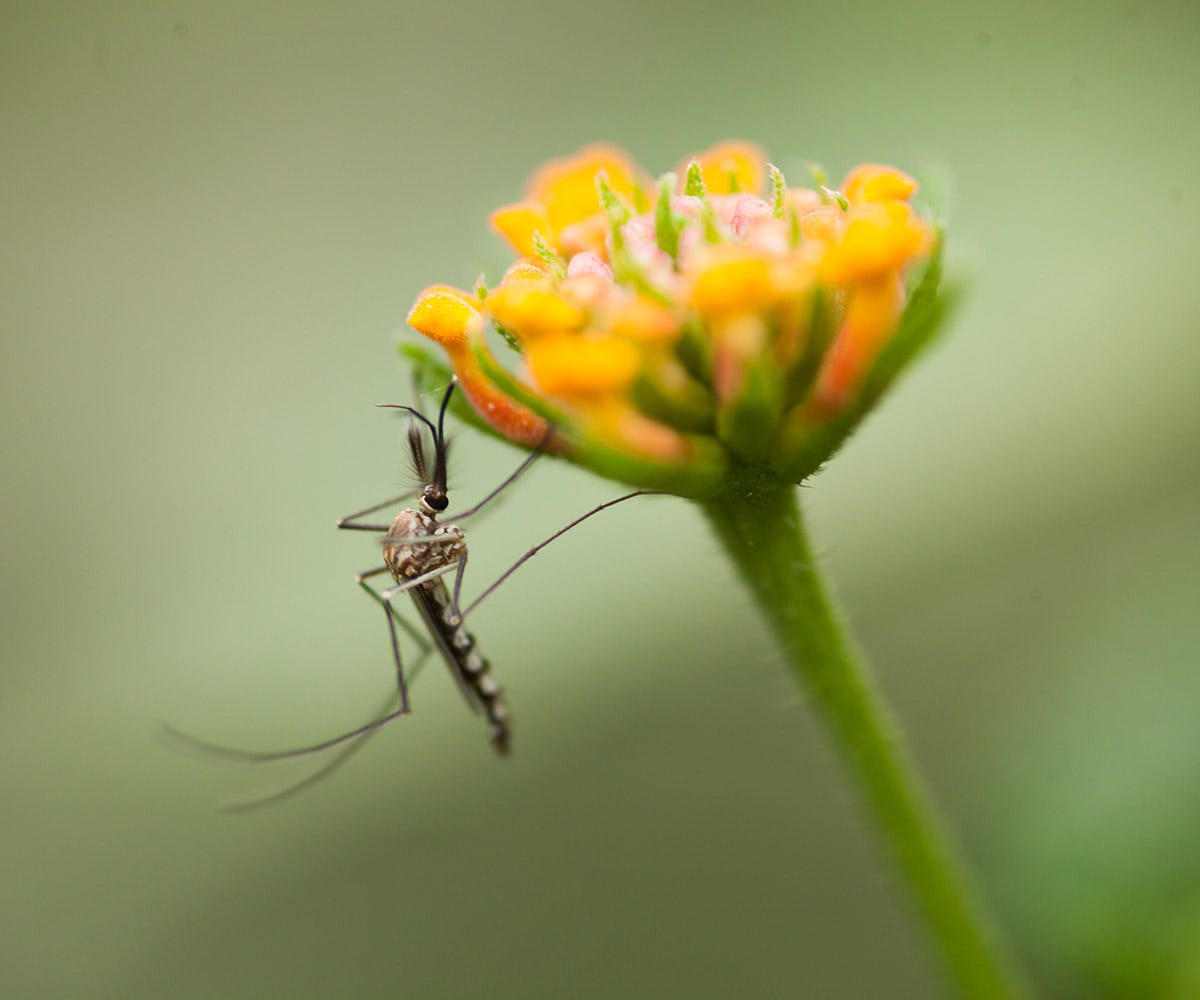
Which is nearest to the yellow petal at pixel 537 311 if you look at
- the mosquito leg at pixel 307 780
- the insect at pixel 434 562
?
the insect at pixel 434 562

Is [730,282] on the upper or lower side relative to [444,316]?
lower

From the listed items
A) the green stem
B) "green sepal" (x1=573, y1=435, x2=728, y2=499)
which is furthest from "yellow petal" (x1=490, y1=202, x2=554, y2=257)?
the green stem

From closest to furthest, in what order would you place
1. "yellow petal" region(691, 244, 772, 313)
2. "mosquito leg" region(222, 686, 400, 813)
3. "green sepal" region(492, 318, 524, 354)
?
"yellow petal" region(691, 244, 772, 313) → "green sepal" region(492, 318, 524, 354) → "mosquito leg" region(222, 686, 400, 813)

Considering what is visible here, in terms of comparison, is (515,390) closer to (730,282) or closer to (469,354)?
(469,354)

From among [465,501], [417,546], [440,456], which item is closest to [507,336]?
[440,456]

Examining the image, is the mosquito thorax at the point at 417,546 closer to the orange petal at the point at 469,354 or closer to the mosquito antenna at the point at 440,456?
the mosquito antenna at the point at 440,456

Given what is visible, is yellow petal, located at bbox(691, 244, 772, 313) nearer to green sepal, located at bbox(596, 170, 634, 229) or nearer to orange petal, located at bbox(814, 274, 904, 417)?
orange petal, located at bbox(814, 274, 904, 417)

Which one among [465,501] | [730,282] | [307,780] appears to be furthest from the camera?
[465,501]
